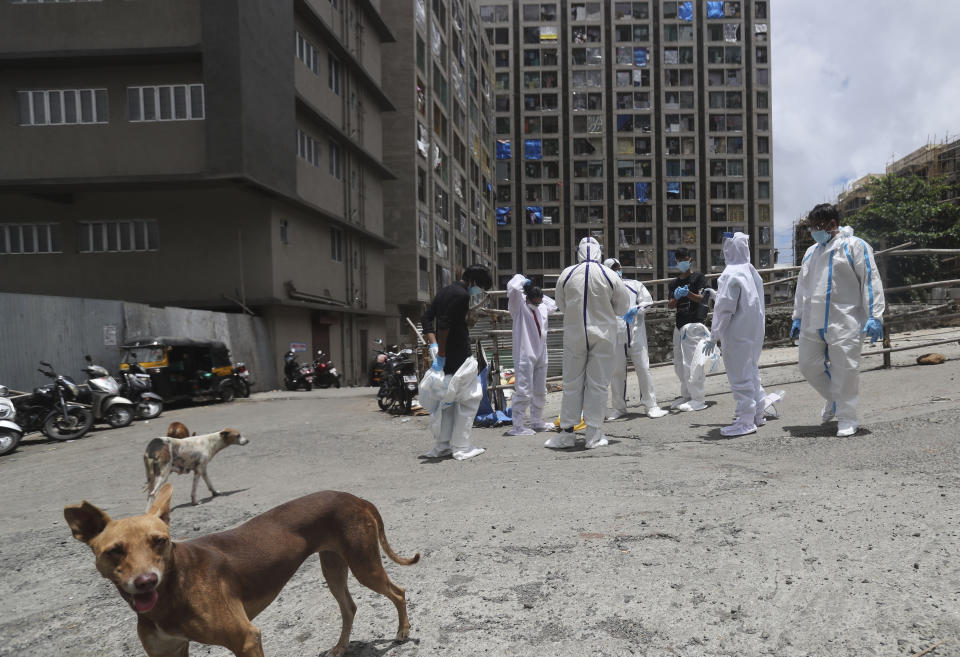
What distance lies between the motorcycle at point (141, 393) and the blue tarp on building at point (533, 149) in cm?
6271

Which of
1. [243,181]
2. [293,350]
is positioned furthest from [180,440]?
[293,350]

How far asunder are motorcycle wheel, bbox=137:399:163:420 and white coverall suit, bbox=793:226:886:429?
11.7 meters

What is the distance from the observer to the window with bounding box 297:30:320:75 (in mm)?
24734

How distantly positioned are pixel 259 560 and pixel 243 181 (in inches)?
774

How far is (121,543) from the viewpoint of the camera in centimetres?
175

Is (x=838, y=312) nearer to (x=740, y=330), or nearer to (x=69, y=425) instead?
(x=740, y=330)

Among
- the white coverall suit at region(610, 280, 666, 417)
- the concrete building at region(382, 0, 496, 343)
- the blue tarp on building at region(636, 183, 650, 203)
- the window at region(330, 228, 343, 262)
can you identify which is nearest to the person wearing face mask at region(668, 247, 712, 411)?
the white coverall suit at region(610, 280, 666, 417)

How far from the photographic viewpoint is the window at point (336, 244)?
27.6 m

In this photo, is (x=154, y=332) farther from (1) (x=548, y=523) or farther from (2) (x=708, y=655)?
(2) (x=708, y=655)

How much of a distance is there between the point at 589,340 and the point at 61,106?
21.4 metres

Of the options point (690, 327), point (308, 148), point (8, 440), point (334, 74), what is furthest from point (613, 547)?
point (334, 74)

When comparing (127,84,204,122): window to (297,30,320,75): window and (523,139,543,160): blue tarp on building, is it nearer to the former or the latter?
(297,30,320,75): window

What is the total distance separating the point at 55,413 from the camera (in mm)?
10883

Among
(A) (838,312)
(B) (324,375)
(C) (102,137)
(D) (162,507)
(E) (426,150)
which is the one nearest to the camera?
(D) (162,507)
